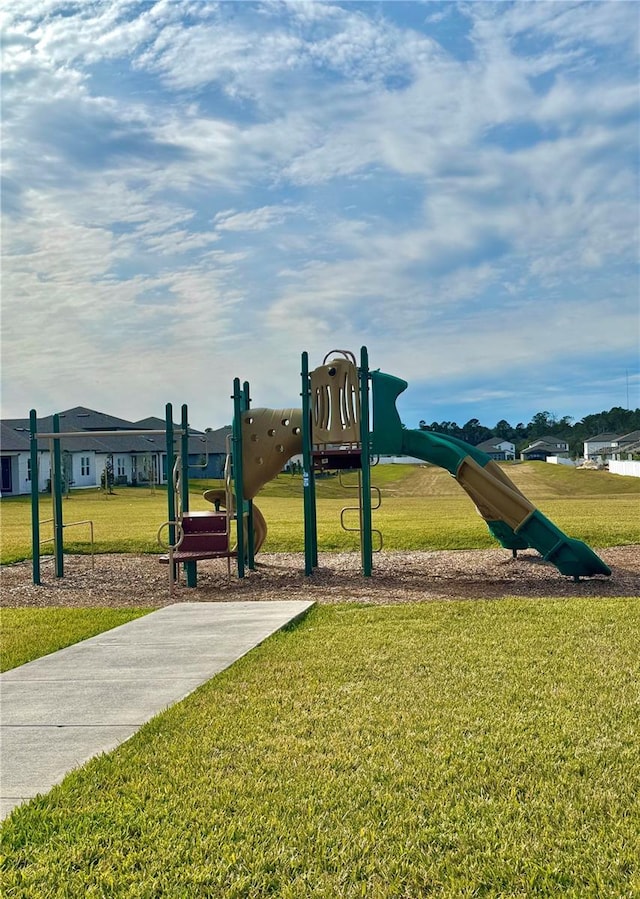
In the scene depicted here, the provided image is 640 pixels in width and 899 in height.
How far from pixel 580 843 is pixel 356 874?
0.97 meters

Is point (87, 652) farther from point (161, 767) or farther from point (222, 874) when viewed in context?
point (222, 874)

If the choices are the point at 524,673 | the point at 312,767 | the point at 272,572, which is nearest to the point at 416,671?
the point at 524,673

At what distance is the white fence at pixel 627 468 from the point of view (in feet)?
198

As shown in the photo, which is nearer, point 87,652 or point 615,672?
point 615,672

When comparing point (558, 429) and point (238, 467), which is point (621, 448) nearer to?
point (558, 429)

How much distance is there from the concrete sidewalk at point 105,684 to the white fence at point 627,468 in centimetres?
5535

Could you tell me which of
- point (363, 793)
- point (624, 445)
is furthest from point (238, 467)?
point (624, 445)

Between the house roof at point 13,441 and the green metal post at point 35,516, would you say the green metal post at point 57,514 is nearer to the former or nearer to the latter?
the green metal post at point 35,516

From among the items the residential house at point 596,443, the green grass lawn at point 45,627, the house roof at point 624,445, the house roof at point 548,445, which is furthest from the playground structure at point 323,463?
the house roof at point 548,445

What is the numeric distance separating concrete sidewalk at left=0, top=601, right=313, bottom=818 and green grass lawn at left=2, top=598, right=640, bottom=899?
0.22 meters

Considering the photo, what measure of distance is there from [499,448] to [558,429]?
20754 millimetres

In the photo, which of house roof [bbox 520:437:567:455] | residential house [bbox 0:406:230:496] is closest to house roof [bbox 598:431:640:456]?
house roof [bbox 520:437:567:455]

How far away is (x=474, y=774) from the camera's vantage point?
13.9 feet

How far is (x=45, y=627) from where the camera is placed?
9.23 meters
